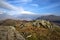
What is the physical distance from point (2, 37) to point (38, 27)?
46.4ft

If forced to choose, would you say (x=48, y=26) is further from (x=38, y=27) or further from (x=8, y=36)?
(x=8, y=36)

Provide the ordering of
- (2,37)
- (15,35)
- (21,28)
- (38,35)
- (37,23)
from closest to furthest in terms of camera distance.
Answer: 1. (2,37)
2. (15,35)
3. (38,35)
4. (21,28)
5. (37,23)

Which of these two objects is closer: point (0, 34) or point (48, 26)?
point (0, 34)

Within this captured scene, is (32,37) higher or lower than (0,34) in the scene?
lower

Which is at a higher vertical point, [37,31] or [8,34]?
[8,34]

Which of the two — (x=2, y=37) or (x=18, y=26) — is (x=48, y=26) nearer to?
(x=18, y=26)

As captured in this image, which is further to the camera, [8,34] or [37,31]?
[37,31]

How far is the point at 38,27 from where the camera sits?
2814 cm

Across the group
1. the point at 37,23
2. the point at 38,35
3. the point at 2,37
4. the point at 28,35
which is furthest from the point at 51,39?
the point at 2,37

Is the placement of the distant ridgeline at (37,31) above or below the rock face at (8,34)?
below

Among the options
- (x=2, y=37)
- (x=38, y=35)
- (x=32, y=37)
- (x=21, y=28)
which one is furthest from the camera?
(x=21, y=28)

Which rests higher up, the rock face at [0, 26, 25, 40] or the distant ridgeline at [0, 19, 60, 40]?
the rock face at [0, 26, 25, 40]

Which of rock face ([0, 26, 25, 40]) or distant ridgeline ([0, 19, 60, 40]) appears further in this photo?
distant ridgeline ([0, 19, 60, 40])

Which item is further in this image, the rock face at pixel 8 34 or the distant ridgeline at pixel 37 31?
the distant ridgeline at pixel 37 31
